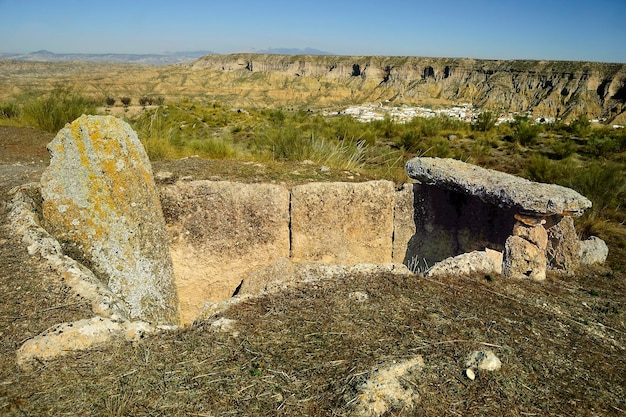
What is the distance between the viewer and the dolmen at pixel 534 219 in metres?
3.49

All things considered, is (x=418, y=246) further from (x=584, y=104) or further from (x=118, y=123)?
(x=584, y=104)

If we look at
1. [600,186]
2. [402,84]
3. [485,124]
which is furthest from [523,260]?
[402,84]

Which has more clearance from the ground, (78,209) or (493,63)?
(493,63)

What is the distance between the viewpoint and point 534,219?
146 inches

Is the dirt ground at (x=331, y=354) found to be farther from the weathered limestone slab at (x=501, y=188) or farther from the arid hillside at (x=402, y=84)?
the arid hillside at (x=402, y=84)

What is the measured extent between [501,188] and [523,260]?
677mm

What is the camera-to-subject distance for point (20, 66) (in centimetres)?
8188

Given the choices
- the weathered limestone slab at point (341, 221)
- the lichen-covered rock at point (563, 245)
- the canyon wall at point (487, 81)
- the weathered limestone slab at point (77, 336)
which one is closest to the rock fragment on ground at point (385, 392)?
the weathered limestone slab at point (77, 336)

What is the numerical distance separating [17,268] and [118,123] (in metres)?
1.72

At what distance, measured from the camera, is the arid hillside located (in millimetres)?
38344

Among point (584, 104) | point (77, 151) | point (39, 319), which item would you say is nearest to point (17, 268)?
point (39, 319)

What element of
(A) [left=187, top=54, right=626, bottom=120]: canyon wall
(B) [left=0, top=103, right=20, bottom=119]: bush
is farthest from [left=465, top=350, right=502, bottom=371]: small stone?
A: (A) [left=187, top=54, right=626, bottom=120]: canyon wall

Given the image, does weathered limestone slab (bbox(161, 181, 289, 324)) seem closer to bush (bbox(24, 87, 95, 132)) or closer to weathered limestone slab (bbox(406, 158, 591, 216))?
weathered limestone slab (bbox(406, 158, 591, 216))

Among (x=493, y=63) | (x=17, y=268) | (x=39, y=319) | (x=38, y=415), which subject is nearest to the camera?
(x=38, y=415)
